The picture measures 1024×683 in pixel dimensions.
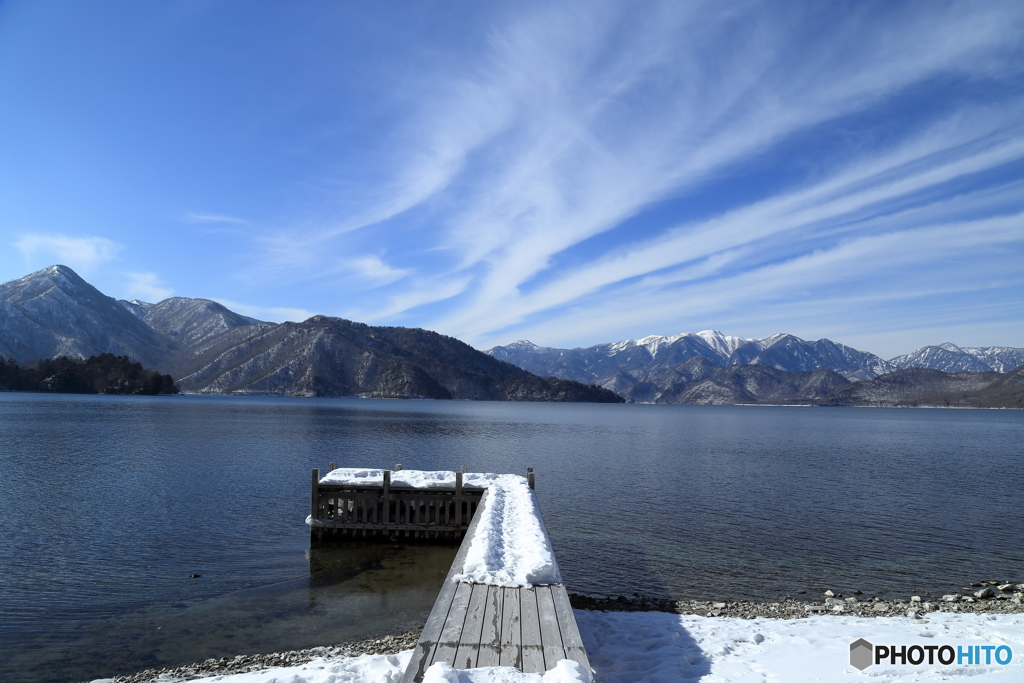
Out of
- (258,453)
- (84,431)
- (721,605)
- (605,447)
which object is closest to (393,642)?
(721,605)

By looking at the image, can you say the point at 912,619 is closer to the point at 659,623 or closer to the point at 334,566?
the point at 659,623

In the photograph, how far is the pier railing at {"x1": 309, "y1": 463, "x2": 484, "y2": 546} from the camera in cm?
2167

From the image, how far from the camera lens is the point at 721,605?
15.6 meters

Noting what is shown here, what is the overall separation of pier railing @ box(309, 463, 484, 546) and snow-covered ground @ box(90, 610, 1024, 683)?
8549 mm

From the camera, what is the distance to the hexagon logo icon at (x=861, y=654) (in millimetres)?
10352

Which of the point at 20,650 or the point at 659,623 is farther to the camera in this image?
the point at 659,623

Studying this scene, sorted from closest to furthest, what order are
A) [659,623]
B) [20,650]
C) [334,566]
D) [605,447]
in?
[20,650] < [659,623] < [334,566] < [605,447]

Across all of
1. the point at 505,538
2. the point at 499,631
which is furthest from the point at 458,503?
the point at 499,631

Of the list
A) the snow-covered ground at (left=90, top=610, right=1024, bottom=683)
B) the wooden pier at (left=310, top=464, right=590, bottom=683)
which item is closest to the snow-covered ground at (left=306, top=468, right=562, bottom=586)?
the wooden pier at (left=310, top=464, right=590, bottom=683)

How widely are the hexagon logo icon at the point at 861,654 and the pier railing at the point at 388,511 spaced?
13056 millimetres

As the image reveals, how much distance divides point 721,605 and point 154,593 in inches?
632

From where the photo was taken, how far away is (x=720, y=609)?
15.1m

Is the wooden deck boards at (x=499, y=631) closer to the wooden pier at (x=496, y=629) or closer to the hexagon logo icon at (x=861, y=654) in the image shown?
the wooden pier at (x=496, y=629)

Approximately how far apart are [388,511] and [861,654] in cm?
1598
